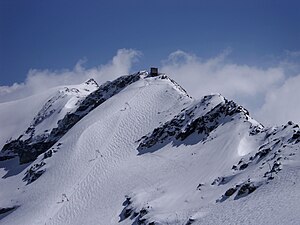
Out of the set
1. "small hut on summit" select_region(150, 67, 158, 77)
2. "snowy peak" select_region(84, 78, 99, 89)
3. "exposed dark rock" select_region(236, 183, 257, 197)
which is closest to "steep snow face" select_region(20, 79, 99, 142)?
"snowy peak" select_region(84, 78, 99, 89)

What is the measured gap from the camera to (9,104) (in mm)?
101188

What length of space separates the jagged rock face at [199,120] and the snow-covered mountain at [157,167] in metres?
0.15

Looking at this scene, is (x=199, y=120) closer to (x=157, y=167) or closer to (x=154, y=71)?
(x=157, y=167)

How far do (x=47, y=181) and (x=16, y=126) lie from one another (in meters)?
40.7

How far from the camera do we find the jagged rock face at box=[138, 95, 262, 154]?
4141 cm

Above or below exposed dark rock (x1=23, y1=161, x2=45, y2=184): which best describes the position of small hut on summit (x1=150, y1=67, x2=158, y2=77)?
above

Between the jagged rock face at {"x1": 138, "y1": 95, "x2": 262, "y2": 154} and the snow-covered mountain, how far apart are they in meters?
0.15

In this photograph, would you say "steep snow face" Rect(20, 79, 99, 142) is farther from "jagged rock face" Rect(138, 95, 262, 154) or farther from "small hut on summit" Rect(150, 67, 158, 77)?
"jagged rock face" Rect(138, 95, 262, 154)

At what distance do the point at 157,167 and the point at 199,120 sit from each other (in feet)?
26.2

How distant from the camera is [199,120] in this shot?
143 ft

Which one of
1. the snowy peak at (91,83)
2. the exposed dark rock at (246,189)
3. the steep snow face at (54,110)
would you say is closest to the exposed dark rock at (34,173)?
the steep snow face at (54,110)

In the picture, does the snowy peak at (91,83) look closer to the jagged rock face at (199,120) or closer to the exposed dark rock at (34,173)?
the exposed dark rock at (34,173)

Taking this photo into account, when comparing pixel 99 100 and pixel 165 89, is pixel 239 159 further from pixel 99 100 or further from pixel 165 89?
pixel 99 100

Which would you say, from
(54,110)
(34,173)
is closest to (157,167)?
(34,173)
